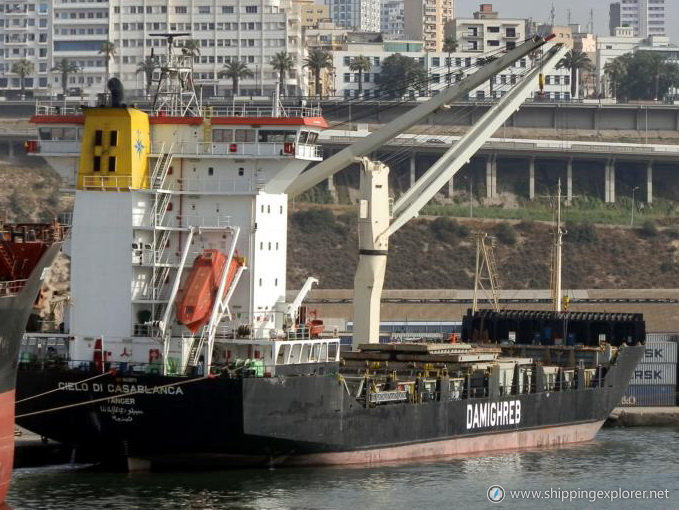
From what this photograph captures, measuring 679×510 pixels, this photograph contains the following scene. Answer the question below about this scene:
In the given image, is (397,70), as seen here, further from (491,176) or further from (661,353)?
(661,353)

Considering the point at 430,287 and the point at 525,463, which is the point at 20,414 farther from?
the point at 430,287

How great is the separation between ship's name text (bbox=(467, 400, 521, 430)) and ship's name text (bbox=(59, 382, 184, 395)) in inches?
472

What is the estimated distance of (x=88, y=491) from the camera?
45.5m

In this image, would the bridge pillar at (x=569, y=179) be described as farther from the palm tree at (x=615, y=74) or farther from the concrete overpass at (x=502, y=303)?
the palm tree at (x=615, y=74)

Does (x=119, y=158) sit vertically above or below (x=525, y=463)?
above

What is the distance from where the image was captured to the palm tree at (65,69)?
149762mm

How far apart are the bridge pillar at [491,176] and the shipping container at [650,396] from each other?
193 feet

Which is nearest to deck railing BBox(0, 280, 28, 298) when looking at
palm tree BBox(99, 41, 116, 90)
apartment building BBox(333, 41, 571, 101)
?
palm tree BBox(99, 41, 116, 90)

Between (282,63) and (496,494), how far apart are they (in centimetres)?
10097

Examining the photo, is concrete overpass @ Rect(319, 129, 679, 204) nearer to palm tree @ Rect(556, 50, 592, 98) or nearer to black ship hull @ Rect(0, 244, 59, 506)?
palm tree @ Rect(556, 50, 592, 98)

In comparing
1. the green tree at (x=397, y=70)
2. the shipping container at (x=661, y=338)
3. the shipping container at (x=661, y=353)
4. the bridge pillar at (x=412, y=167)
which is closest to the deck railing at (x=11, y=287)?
the shipping container at (x=661, y=353)

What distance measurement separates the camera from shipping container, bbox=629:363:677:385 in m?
70.8

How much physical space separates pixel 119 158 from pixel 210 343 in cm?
605

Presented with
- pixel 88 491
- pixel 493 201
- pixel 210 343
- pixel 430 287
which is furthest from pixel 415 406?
pixel 493 201
